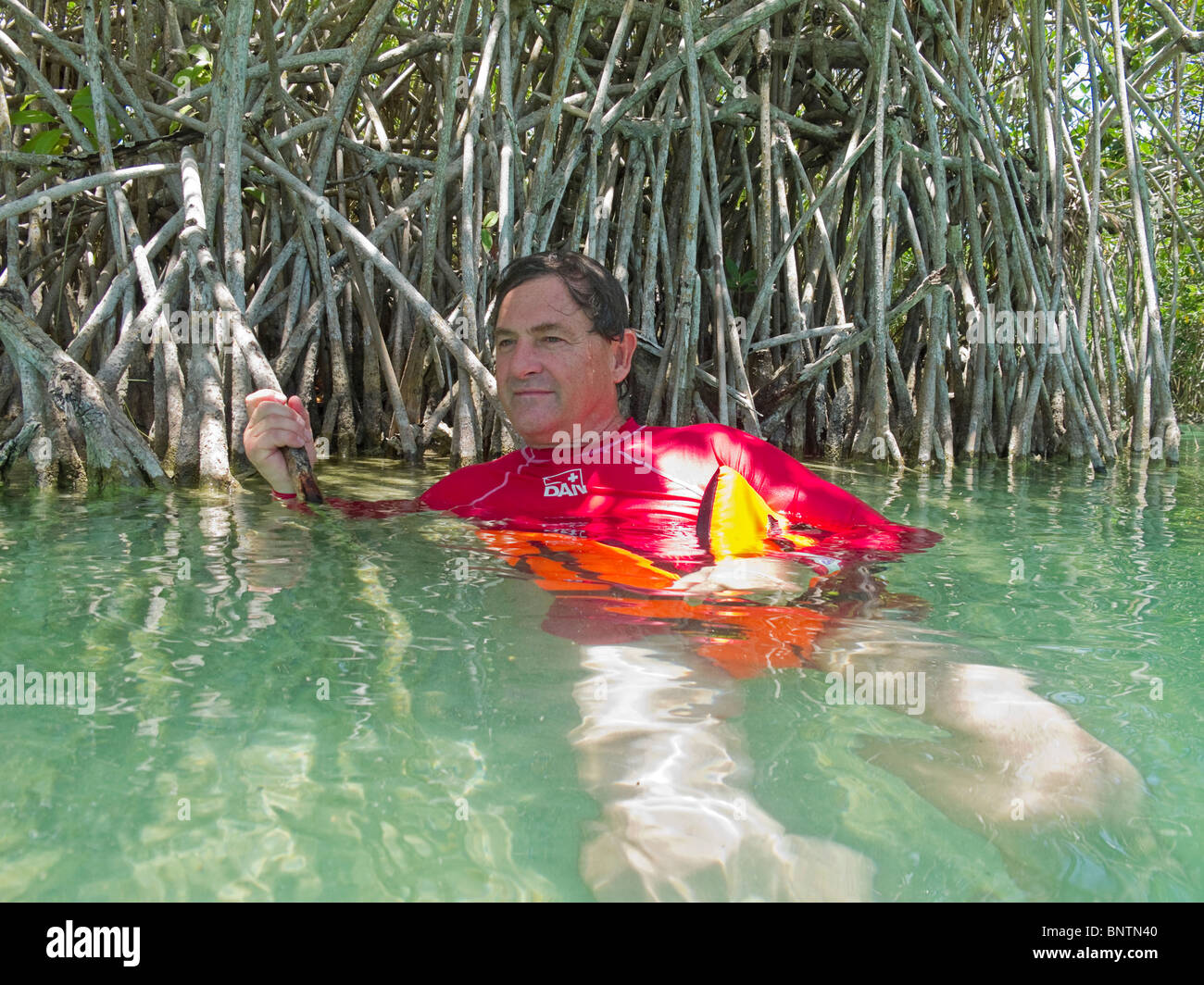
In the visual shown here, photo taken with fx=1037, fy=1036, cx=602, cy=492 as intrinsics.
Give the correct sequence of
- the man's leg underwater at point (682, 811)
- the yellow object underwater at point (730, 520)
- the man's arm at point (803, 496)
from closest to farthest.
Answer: the man's leg underwater at point (682, 811)
the yellow object underwater at point (730, 520)
the man's arm at point (803, 496)

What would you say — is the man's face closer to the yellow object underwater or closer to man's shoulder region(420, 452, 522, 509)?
man's shoulder region(420, 452, 522, 509)

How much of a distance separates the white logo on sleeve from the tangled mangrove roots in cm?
110

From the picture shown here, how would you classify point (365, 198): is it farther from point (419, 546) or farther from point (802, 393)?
point (419, 546)

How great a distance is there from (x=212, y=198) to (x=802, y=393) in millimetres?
2851

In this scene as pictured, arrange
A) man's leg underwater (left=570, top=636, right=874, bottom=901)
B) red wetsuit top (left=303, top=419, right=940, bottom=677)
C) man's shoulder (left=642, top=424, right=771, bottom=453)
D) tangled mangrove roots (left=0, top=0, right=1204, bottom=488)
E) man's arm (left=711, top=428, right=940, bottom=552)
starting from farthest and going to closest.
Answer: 1. tangled mangrove roots (left=0, top=0, right=1204, bottom=488)
2. man's shoulder (left=642, top=424, right=771, bottom=453)
3. man's arm (left=711, top=428, right=940, bottom=552)
4. red wetsuit top (left=303, top=419, right=940, bottom=677)
5. man's leg underwater (left=570, top=636, right=874, bottom=901)

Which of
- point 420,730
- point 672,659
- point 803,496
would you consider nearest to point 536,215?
point 803,496

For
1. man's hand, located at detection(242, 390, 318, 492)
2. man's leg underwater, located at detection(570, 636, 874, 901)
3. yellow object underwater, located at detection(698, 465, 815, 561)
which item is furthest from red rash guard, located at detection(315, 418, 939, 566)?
man's leg underwater, located at detection(570, 636, 874, 901)

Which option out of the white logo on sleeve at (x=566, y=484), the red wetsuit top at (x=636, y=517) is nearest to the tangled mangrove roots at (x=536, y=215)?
the red wetsuit top at (x=636, y=517)

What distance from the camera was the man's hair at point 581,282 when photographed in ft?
8.51

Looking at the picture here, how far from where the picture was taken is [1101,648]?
5.69 feet

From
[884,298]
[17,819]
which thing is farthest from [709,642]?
[884,298]

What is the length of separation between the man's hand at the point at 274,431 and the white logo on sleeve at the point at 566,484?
23.4 inches

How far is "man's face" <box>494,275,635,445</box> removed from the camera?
254cm

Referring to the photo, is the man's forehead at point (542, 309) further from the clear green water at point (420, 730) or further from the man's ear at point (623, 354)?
the clear green water at point (420, 730)
